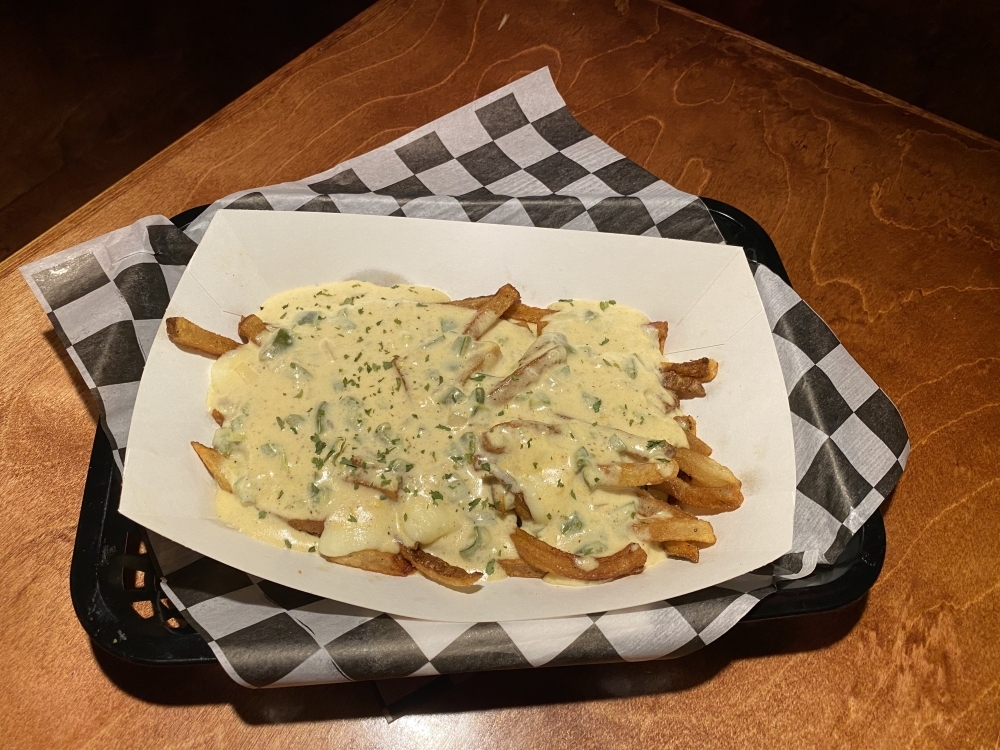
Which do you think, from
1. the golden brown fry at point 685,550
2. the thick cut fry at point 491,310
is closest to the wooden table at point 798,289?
the golden brown fry at point 685,550

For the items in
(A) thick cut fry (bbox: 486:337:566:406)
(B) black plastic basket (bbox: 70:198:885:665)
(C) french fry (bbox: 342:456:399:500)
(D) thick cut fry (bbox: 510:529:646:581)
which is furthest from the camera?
(A) thick cut fry (bbox: 486:337:566:406)

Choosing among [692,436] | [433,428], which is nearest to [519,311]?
[433,428]

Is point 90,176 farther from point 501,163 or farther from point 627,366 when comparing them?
point 627,366

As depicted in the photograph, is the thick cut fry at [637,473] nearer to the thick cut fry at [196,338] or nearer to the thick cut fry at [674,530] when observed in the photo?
the thick cut fry at [674,530]

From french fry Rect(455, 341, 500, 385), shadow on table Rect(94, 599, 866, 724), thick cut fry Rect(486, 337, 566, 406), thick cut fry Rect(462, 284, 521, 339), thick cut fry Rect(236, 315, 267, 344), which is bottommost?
shadow on table Rect(94, 599, 866, 724)

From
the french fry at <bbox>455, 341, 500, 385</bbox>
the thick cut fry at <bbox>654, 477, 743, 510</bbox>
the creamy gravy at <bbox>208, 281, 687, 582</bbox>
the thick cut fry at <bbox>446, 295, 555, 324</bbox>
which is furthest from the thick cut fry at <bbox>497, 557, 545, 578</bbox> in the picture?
the thick cut fry at <bbox>446, 295, 555, 324</bbox>

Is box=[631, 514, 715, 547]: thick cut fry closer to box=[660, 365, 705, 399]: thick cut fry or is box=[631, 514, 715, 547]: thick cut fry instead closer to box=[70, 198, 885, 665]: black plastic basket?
box=[70, 198, 885, 665]: black plastic basket
